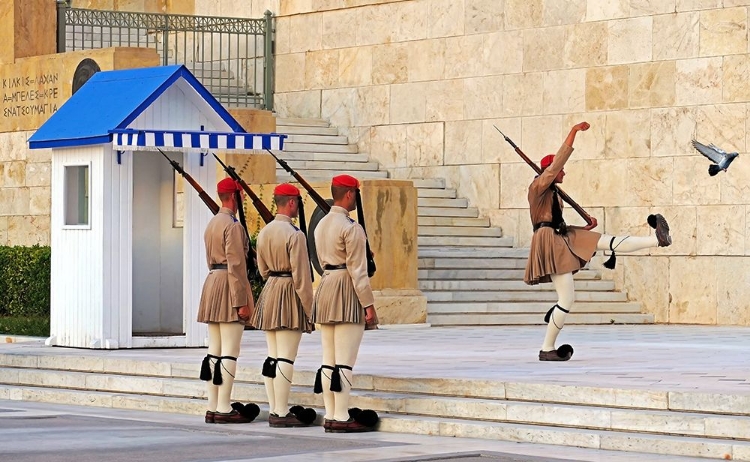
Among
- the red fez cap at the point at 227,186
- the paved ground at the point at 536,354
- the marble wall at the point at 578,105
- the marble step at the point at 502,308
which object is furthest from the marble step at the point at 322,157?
the red fez cap at the point at 227,186

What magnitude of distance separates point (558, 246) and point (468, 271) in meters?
8.38

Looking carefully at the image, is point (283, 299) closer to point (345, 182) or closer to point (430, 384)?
point (345, 182)

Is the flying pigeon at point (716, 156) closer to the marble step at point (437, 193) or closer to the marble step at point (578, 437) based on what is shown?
the marble step at point (578, 437)

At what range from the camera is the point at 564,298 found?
15.8m

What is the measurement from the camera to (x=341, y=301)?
1283cm

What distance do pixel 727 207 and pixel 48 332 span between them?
9666 mm

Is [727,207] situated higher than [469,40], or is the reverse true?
[469,40]

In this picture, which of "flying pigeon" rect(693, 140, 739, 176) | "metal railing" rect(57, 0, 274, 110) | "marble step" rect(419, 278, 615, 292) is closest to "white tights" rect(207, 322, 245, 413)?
"flying pigeon" rect(693, 140, 739, 176)

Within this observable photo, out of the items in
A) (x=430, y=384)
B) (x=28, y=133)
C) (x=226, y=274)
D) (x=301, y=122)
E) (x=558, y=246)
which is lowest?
(x=430, y=384)

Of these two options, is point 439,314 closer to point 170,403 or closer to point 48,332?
point 48,332

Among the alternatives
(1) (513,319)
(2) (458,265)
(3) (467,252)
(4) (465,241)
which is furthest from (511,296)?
(4) (465,241)

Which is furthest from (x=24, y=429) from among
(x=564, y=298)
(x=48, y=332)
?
(x=48, y=332)

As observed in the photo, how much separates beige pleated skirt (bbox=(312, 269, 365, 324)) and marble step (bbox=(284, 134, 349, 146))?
594 inches

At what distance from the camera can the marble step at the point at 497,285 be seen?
23500 millimetres
